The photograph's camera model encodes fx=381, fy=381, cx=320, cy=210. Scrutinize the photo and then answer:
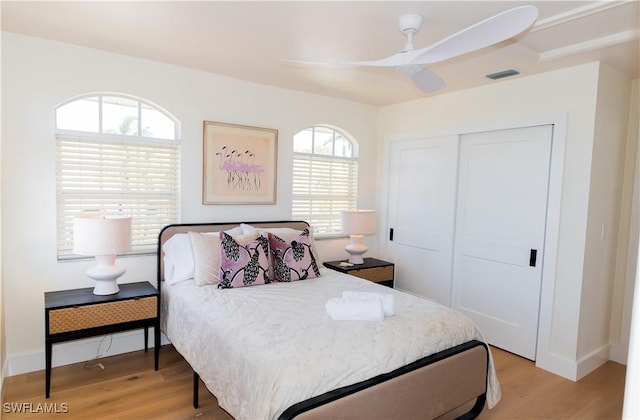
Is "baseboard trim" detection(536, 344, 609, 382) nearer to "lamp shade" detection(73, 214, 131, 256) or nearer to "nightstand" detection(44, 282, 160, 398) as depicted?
"nightstand" detection(44, 282, 160, 398)

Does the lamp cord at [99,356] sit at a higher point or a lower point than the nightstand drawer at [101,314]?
lower

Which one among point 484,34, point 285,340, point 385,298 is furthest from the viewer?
point 385,298

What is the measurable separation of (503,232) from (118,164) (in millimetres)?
3526

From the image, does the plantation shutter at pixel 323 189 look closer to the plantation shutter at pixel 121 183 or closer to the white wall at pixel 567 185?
the plantation shutter at pixel 121 183

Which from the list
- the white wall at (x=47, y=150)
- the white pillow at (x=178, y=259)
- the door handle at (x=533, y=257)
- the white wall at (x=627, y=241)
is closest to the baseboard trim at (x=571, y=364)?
the white wall at (x=627, y=241)

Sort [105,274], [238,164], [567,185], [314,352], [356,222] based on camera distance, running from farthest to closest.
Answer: [356,222] < [238,164] < [567,185] < [105,274] < [314,352]

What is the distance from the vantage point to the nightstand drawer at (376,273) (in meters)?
4.12

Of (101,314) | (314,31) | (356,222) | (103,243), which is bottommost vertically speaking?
(101,314)

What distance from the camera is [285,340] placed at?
2.00 meters

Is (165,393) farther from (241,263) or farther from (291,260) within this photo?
(291,260)

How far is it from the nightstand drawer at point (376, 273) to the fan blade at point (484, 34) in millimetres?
2503

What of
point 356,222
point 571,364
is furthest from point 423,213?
point 571,364

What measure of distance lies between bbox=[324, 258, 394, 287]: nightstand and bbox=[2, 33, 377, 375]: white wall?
4.50ft

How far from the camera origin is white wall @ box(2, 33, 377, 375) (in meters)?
2.80
